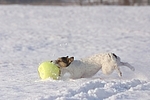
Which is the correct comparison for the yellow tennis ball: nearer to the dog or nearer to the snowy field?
the dog

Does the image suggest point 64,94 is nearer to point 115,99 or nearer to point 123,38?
point 115,99

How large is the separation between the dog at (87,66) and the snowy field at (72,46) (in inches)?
6.0

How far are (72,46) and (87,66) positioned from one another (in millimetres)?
4729

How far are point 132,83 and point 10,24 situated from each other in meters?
9.93

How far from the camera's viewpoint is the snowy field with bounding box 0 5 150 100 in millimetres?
5652

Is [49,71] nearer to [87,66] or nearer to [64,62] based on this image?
[64,62]

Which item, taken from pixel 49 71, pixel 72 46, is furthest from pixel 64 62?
pixel 72 46

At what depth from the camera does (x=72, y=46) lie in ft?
38.1

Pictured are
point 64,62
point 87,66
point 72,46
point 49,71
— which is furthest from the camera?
point 72,46

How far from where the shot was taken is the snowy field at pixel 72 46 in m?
5.65

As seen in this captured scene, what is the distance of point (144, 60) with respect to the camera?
368 inches

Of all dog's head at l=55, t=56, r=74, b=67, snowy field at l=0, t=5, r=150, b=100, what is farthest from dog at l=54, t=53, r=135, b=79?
snowy field at l=0, t=5, r=150, b=100

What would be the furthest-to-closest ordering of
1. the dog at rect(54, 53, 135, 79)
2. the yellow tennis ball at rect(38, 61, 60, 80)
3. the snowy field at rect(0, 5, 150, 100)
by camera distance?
the dog at rect(54, 53, 135, 79) < the yellow tennis ball at rect(38, 61, 60, 80) < the snowy field at rect(0, 5, 150, 100)

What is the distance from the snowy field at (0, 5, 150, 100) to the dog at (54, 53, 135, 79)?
0.15 metres
